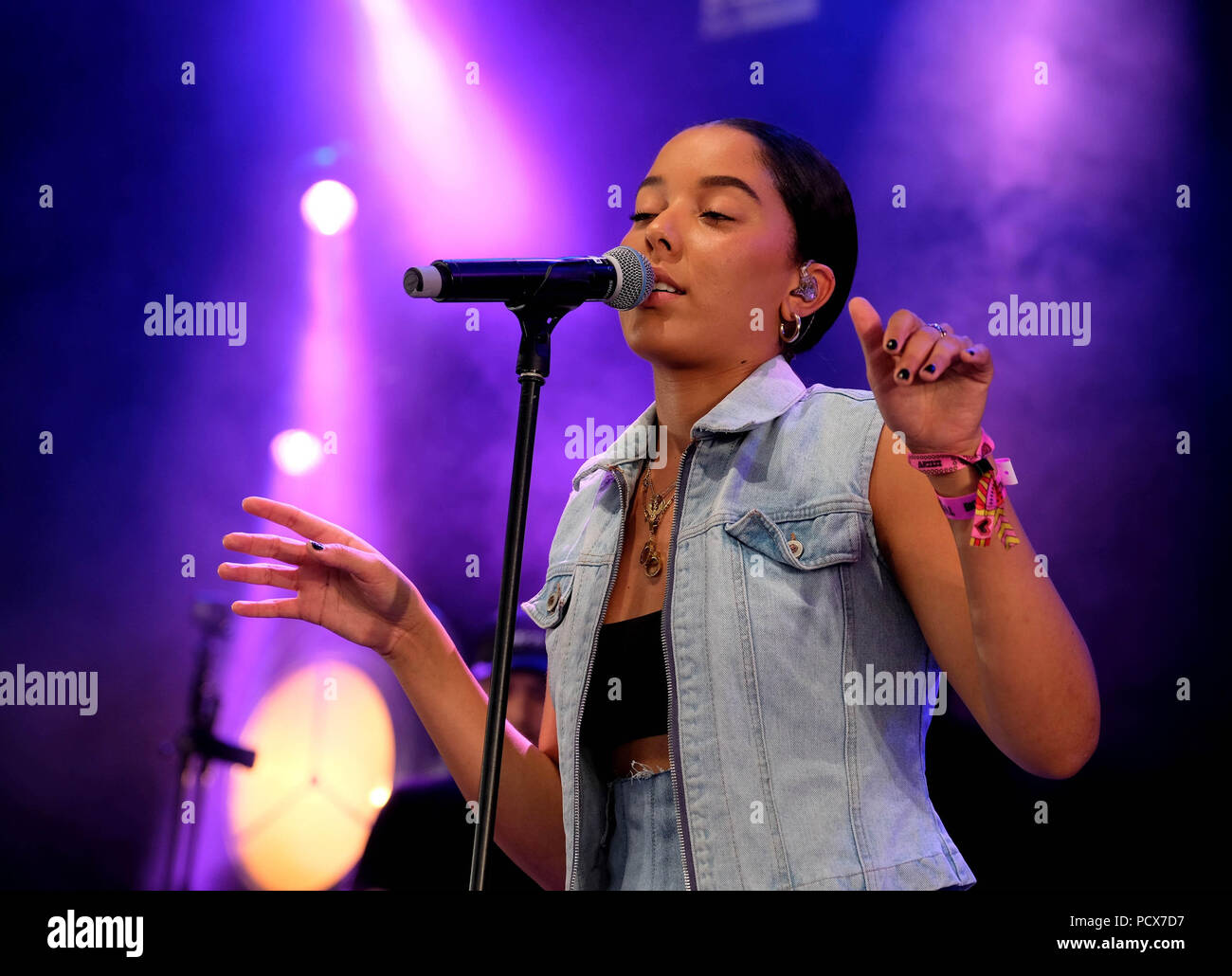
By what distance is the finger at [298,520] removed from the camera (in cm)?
140

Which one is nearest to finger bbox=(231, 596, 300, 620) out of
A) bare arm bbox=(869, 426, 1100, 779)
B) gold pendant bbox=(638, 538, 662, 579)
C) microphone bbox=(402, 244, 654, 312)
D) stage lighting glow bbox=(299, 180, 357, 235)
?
gold pendant bbox=(638, 538, 662, 579)

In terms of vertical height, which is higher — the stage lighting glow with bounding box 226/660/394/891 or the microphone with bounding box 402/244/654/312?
the microphone with bounding box 402/244/654/312

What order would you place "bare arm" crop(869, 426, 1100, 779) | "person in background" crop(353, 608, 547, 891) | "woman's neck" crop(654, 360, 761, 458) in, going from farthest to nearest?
"person in background" crop(353, 608, 547, 891) < "woman's neck" crop(654, 360, 761, 458) < "bare arm" crop(869, 426, 1100, 779)

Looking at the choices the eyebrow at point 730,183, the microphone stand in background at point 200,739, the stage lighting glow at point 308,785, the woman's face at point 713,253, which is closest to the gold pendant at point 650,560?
the woman's face at point 713,253

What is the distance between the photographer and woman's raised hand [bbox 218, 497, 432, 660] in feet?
4.70

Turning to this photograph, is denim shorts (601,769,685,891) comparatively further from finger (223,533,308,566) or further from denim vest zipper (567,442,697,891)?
finger (223,533,308,566)

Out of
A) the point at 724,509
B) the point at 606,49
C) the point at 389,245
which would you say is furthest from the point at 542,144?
the point at 724,509

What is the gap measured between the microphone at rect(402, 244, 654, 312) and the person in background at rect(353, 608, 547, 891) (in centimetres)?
121

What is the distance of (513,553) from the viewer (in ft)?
3.47

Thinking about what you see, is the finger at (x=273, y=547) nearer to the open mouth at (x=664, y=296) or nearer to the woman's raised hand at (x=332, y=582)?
the woman's raised hand at (x=332, y=582)

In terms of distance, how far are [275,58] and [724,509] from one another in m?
1.60

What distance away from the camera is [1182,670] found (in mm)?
1944

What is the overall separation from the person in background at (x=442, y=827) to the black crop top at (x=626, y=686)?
2.64 ft

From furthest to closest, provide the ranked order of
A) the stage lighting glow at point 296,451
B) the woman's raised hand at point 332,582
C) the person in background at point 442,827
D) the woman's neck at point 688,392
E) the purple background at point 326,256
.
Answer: the stage lighting glow at point 296,451 → the person in background at point 442,827 → the purple background at point 326,256 → the woman's neck at point 688,392 → the woman's raised hand at point 332,582
